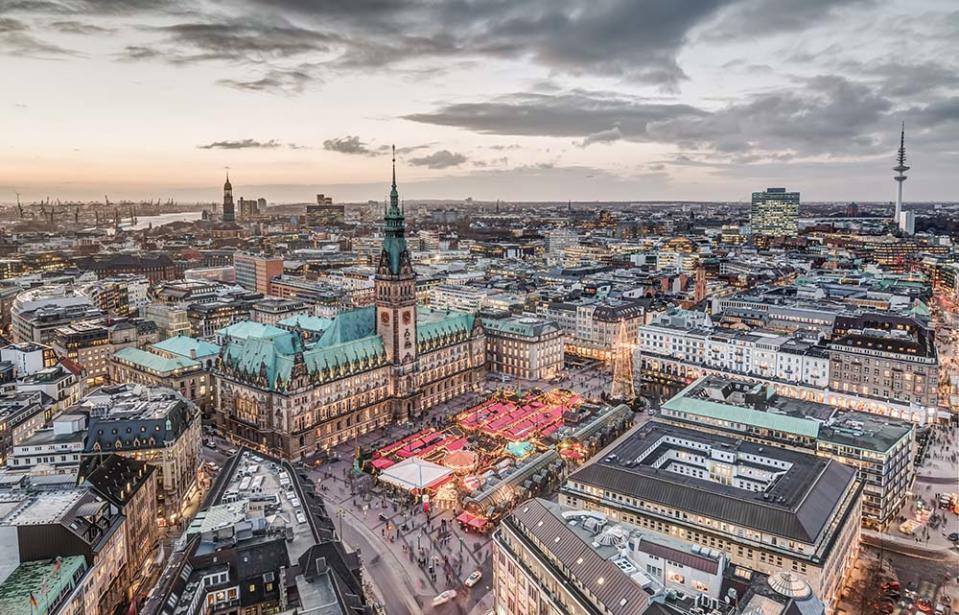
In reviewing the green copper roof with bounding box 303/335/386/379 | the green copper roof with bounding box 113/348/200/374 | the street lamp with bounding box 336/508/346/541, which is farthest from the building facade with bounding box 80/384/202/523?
the green copper roof with bounding box 113/348/200/374

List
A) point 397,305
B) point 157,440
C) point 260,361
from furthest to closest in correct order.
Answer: point 397,305 → point 260,361 → point 157,440

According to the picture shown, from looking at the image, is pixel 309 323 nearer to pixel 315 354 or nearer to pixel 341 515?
pixel 315 354

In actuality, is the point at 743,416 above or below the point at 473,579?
above

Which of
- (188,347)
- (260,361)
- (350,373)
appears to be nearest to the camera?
(260,361)

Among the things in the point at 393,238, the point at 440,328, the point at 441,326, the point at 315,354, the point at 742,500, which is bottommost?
the point at 742,500

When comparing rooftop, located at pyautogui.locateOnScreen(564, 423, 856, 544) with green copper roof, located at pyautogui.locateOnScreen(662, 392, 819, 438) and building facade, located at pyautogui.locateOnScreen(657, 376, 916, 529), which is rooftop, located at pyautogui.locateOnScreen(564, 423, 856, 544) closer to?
building facade, located at pyautogui.locateOnScreen(657, 376, 916, 529)

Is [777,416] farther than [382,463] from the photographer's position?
No

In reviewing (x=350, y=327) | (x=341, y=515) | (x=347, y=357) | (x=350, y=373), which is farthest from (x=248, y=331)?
(x=341, y=515)
